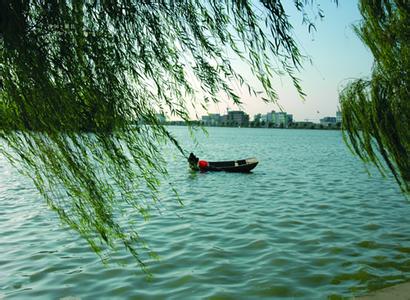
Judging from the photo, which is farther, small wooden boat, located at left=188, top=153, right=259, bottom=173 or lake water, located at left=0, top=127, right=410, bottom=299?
small wooden boat, located at left=188, top=153, right=259, bottom=173

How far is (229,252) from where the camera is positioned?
920cm

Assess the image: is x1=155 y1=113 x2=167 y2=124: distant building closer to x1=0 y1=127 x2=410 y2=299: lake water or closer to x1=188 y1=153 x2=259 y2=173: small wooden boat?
x1=0 y1=127 x2=410 y2=299: lake water

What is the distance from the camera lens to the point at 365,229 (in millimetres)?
11352

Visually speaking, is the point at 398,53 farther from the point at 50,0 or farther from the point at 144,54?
the point at 50,0

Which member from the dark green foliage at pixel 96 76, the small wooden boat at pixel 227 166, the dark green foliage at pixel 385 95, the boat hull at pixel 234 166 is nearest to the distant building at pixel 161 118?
the dark green foliage at pixel 96 76

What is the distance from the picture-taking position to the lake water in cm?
720

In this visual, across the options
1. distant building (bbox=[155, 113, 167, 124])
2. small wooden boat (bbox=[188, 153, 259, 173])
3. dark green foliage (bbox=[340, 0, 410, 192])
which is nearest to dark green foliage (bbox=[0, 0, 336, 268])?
distant building (bbox=[155, 113, 167, 124])

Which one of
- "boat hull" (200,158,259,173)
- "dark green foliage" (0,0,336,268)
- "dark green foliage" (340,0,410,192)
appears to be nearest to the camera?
"dark green foliage" (0,0,336,268)

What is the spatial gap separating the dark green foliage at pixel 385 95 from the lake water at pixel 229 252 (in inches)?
102

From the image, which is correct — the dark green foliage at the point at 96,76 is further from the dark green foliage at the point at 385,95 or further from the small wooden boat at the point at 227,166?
the small wooden boat at the point at 227,166

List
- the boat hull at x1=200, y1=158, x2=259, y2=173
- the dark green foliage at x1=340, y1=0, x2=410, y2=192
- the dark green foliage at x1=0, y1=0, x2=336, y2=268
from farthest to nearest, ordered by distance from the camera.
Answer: the boat hull at x1=200, y1=158, x2=259, y2=173, the dark green foliage at x1=340, y1=0, x2=410, y2=192, the dark green foliage at x1=0, y1=0, x2=336, y2=268

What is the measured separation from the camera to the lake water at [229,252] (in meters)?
7.20

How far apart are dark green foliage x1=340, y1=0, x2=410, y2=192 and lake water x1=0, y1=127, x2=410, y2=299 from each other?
259cm

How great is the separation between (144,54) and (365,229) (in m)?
10.2
